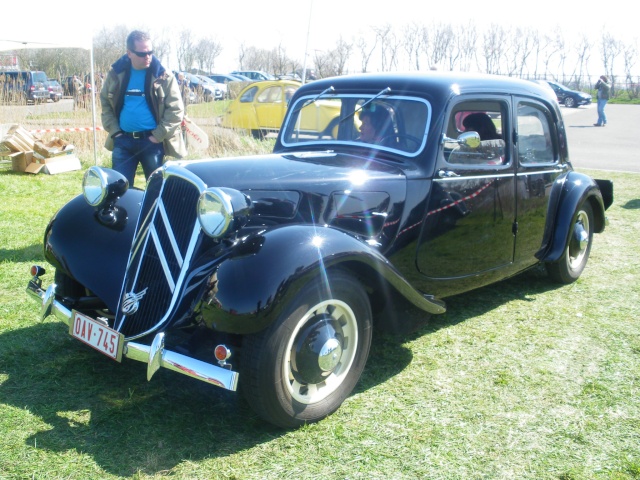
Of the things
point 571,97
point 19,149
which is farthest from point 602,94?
point 19,149

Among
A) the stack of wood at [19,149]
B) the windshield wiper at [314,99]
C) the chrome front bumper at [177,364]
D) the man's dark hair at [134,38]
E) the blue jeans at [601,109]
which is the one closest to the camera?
the chrome front bumper at [177,364]

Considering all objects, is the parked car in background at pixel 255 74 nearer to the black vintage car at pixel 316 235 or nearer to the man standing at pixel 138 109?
the man standing at pixel 138 109

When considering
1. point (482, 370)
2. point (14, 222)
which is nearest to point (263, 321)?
point (482, 370)

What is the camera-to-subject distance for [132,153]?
17.7ft

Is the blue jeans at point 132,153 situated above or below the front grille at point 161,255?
above

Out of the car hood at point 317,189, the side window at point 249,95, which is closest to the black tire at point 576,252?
the car hood at point 317,189

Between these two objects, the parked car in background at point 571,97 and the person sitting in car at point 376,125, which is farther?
the parked car in background at point 571,97

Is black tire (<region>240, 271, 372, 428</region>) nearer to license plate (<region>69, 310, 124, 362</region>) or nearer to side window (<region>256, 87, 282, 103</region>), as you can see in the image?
license plate (<region>69, 310, 124, 362</region>)

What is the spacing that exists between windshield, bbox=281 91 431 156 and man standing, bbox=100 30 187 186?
1511mm

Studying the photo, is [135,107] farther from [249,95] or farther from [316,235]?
[249,95]

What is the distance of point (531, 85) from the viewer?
4.65 meters

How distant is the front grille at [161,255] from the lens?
297 centimetres

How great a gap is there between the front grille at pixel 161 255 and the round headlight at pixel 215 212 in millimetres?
150

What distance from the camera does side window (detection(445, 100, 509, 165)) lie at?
3814 millimetres
